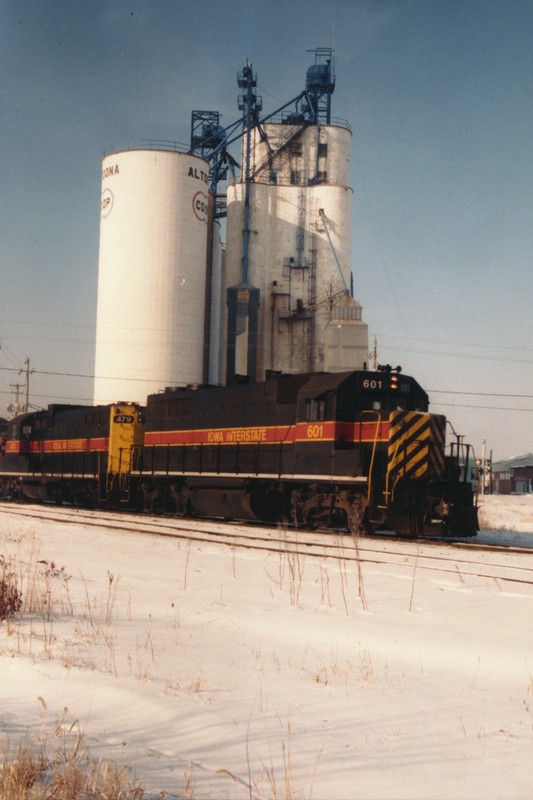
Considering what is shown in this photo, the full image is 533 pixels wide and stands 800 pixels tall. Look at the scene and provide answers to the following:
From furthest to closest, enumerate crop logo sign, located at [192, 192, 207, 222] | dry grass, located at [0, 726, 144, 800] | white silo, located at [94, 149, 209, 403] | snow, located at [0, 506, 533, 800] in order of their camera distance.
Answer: crop logo sign, located at [192, 192, 207, 222] < white silo, located at [94, 149, 209, 403] < snow, located at [0, 506, 533, 800] < dry grass, located at [0, 726, 144, 800]

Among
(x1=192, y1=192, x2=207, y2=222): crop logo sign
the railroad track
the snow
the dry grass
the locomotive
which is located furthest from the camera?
(x1=192, y1=192, x2=207, y2=222): crop logo sign

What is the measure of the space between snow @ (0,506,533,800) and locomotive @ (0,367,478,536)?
13.1 feet

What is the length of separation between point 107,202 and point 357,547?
4831cm

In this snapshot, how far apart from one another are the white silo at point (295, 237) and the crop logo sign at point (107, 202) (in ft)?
30.6

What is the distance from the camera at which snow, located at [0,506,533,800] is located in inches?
180

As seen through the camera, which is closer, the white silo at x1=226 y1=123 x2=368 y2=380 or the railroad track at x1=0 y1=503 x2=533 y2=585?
the railroad track at x1=0 y1=503 x2=533 y2=585

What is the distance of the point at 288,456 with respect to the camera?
21828 millimetres

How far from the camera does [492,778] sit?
4543 millimetres

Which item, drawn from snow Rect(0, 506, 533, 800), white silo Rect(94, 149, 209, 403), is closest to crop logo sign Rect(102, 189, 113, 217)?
white silo Rect(94, 149, 209, 403)

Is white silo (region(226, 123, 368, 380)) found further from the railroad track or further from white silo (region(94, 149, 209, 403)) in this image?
the railroad track

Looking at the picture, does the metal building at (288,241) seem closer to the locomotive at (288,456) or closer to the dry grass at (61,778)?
the locomotive at (288,456)

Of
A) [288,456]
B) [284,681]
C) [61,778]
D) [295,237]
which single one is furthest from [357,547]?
[295,237]

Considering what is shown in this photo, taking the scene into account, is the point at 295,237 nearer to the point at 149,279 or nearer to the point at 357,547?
the point at 149,279

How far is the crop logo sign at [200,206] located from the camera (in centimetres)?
5578
